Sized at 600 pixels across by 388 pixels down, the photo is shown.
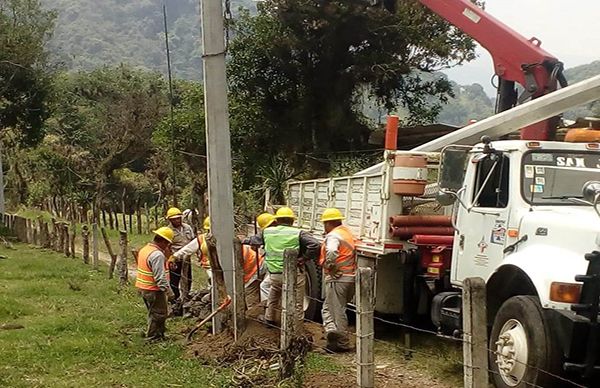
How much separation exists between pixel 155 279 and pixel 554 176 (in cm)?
506

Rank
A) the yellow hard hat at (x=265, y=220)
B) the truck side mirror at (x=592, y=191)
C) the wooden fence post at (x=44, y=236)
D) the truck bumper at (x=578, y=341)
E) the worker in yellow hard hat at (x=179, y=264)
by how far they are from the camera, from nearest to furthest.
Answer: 1. the truck bumper at (x=578, y=341)
2. the truck side mirror at (x=592, y=191)
3. the yellow hard hat at (x=265, y=220)
4. the worker in yellow hard hat at (x=179, y=264)
5. the wooden fence post at (x=44, y=236)

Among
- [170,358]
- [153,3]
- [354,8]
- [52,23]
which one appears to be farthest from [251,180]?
[153,3]

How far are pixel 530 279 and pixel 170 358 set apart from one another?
444 centimetres

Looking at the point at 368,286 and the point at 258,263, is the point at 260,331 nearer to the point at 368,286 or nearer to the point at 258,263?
the point at 258,263

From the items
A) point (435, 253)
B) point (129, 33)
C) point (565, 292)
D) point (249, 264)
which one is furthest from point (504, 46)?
point (129, 33)

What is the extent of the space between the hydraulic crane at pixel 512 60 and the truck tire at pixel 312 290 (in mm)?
3460

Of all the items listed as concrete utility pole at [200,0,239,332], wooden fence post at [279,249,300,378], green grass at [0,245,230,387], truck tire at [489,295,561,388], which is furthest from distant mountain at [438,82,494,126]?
truck tire at [489,295,561,388]

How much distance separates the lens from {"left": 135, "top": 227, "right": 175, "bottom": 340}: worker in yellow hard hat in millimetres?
9359

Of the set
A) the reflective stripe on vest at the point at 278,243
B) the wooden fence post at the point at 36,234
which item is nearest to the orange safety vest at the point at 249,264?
the reflective stripe on vest at the point at 278,243

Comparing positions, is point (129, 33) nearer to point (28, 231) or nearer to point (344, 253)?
point (28, 231)

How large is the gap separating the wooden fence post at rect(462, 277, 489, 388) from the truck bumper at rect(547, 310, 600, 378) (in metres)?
1.05

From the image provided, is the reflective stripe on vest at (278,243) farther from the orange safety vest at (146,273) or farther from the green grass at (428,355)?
the green grass at (428,355)

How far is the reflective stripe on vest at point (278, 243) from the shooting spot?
9102 mm

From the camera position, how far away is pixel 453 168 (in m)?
7.42
